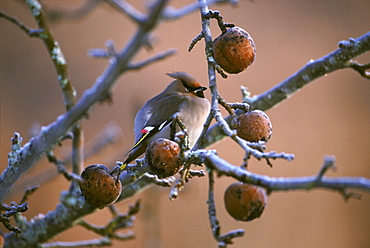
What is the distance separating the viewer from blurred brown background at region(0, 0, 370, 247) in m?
2.39

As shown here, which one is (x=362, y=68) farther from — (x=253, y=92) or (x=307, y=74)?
(x=253, y=92)

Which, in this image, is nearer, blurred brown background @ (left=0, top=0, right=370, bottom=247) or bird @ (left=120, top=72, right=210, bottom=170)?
bird @ (left=120, top=72, right=210, bottom=170)

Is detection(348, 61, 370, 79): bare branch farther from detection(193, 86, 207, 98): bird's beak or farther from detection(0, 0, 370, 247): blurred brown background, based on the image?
detection(0, 0, 370, 247): blurred brown background

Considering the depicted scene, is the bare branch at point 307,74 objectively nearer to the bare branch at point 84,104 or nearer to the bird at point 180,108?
the bird at point 180,108

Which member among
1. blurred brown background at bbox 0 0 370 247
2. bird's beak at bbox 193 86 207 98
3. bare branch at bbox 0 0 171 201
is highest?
blurred brown background at bbox 0 0 370 247

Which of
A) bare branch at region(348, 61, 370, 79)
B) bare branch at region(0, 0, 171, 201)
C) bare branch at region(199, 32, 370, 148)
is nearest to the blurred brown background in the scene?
bare branch at region(199, 32, 370, 148)

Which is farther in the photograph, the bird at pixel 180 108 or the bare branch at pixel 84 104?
the bird at pixel 180 108

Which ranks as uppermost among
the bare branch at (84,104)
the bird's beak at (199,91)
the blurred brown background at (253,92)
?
the blurred brown background at (253,92)

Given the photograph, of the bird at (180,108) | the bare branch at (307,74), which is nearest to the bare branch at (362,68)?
the bare branch at (307,74)

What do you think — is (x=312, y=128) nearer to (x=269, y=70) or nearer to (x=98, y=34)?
(x=269, y=70)

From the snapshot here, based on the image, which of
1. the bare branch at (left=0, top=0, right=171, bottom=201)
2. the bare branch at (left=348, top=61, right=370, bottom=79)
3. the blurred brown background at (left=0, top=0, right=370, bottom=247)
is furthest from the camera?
the blurred brown background at (left=0, top=0, right=370, bottom=247)

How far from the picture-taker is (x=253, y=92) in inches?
97.8

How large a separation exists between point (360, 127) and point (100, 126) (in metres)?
1.64

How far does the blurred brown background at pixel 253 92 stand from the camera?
239cm
